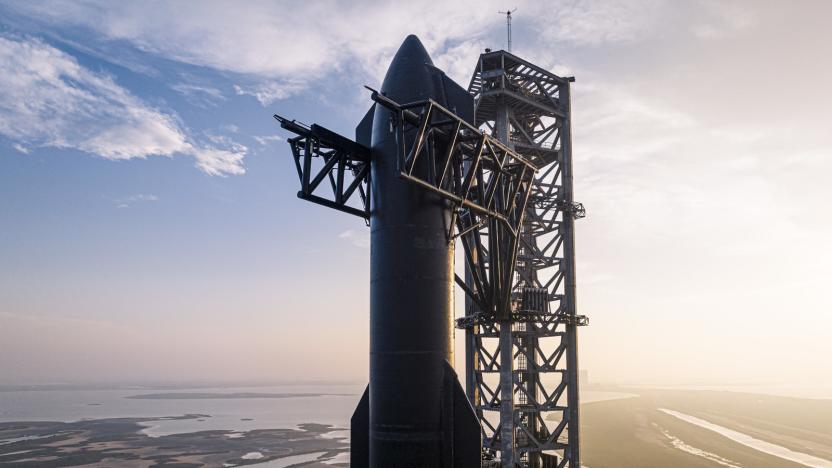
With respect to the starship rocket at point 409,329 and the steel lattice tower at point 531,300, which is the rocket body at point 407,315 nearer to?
the starship rocket at point 409,329

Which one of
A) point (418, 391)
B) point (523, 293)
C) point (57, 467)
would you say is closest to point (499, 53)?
point (523, 293)

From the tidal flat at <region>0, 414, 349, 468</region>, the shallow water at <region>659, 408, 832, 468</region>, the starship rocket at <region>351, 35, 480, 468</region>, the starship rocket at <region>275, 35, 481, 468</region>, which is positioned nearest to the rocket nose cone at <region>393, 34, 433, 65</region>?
the starship rocket at <region>275, 35, 481, 468</region>

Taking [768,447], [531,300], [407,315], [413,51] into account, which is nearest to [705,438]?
[768,447]

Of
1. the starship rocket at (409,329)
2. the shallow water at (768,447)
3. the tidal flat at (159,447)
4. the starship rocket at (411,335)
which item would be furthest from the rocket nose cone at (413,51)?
the shallow water at (768,447)

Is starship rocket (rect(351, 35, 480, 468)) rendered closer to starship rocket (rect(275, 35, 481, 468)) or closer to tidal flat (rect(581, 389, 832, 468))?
starship rocket (rect(275, 35, 481, 468))

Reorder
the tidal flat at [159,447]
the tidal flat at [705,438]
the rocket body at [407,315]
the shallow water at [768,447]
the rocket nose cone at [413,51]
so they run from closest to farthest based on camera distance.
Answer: the rocket body at [407,315]
the rocket nose cone at [413,51]
the tidal flat at [159,447]
the tidal flat at [705,438]
the shallow water at [768,447]

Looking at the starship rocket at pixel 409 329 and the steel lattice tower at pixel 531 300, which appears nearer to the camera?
the starship rocket at pixel 409 329

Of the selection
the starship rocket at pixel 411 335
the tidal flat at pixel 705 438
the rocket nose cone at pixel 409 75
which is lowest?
the tidal flat at pixel 705 438

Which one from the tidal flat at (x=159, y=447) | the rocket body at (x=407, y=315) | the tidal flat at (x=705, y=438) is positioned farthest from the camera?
the tidal flat at (x=705, y=438)

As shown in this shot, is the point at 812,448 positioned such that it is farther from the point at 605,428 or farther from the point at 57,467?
the point at 57,467

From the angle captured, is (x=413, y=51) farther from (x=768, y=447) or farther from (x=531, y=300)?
(x=768, y=447)
